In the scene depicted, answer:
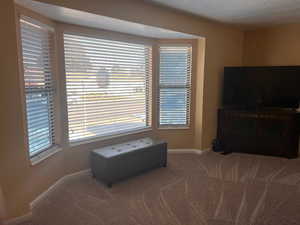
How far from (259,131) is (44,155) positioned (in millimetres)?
3569

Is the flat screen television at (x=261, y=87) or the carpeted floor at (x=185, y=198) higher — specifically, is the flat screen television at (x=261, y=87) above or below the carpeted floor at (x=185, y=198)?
above

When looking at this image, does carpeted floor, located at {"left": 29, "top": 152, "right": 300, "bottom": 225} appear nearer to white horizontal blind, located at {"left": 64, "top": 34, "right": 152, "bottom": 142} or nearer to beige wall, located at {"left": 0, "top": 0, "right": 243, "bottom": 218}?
beige wall, located at {"left": 0, "top": 0, "right": 243, "bottom": 218}

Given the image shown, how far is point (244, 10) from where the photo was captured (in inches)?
126

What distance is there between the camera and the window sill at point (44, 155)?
7.93 ft

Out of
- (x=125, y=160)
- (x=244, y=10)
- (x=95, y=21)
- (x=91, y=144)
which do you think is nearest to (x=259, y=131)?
(x=244, y=10)

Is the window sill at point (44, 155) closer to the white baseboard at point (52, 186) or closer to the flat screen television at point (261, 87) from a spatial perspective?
the white baseboard at point (52, 186)

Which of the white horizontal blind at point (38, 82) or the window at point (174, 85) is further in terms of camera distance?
the window at point (174, 85)

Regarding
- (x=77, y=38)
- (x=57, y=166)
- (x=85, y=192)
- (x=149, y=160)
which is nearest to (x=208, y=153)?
(x=149, y=160)

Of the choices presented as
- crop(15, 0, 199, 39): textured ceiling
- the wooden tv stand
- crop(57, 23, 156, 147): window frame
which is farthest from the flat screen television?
crop(57, 23, 156, 147): window frame

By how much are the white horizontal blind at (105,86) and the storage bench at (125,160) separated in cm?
44

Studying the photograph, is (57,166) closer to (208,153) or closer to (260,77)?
(208,153)

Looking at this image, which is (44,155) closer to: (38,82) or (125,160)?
(38,82)

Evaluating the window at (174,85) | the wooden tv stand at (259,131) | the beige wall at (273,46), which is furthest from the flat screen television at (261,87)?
the window at (174,85)

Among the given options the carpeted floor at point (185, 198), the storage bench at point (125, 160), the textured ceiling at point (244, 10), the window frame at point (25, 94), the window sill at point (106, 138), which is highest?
the textured ceiling at point (244, 10)
